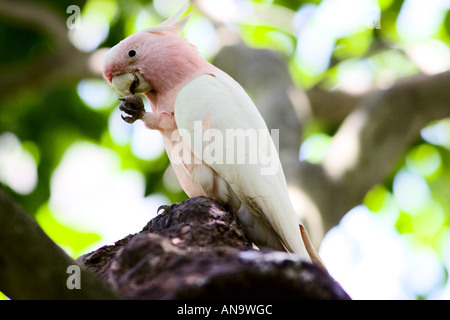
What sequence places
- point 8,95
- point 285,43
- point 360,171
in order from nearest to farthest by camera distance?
1. point 360,171
2. point 8,95
3. point 285,43

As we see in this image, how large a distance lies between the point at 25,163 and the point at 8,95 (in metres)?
0.85

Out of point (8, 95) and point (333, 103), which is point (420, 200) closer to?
point (333, 103)

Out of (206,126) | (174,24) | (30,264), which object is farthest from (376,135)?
(30,264)

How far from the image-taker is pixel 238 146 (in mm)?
3350

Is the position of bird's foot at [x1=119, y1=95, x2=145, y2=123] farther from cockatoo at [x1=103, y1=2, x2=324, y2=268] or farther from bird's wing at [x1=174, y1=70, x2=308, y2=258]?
bird's wing at [x1=174, y1=70, x2=308, y2=258]

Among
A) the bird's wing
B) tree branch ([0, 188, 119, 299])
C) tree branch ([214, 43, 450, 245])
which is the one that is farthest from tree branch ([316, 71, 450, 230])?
tree branch ([0, 188, 119, 299])

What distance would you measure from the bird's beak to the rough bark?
1585 mm

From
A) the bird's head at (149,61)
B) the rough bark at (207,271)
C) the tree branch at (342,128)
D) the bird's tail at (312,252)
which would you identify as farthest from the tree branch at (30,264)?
the tree branch at (342,128)

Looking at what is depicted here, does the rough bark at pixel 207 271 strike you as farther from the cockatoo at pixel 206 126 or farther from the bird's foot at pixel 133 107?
the bird's foot at pixel 133 107

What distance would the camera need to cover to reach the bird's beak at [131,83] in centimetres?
386

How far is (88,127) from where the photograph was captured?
6.84 m

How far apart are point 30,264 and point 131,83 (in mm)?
2528

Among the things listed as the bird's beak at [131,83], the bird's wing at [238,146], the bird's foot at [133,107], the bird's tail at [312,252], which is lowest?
the bird's tail at [312,252]

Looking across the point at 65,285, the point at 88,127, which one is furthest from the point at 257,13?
the point at 65,285
